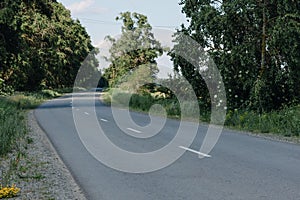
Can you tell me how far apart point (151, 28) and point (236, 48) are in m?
39.9

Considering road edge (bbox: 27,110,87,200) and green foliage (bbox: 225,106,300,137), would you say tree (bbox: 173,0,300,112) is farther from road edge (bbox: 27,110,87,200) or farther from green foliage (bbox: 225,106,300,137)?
road edge (bbox: 27,110,87,200)

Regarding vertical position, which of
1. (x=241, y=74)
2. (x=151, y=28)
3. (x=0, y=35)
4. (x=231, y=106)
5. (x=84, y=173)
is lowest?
(x=84, y=173)

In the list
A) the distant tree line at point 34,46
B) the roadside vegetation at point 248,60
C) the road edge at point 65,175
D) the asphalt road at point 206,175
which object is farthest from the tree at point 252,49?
the distant tree line at point 34,46

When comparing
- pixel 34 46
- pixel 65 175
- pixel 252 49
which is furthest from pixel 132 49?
pixel 65 175

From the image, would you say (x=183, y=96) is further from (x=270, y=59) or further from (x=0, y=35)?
(x=0, y=35)

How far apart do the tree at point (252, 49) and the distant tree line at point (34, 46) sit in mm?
11999

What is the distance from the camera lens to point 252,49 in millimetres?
21547

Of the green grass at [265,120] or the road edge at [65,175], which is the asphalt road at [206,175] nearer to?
the road edge at [65,175]

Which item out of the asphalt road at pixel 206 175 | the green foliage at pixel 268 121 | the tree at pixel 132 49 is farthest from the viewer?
the tree at pixel 132 49

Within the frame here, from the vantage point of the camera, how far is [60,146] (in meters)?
14.5

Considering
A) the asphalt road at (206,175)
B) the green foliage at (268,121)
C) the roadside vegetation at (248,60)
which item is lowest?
the asphalt road at (206,175)

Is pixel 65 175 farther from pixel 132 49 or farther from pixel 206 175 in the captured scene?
pixel 132 49

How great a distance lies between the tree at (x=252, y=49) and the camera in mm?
20875

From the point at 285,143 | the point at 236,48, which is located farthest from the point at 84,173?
the point at 236,48
